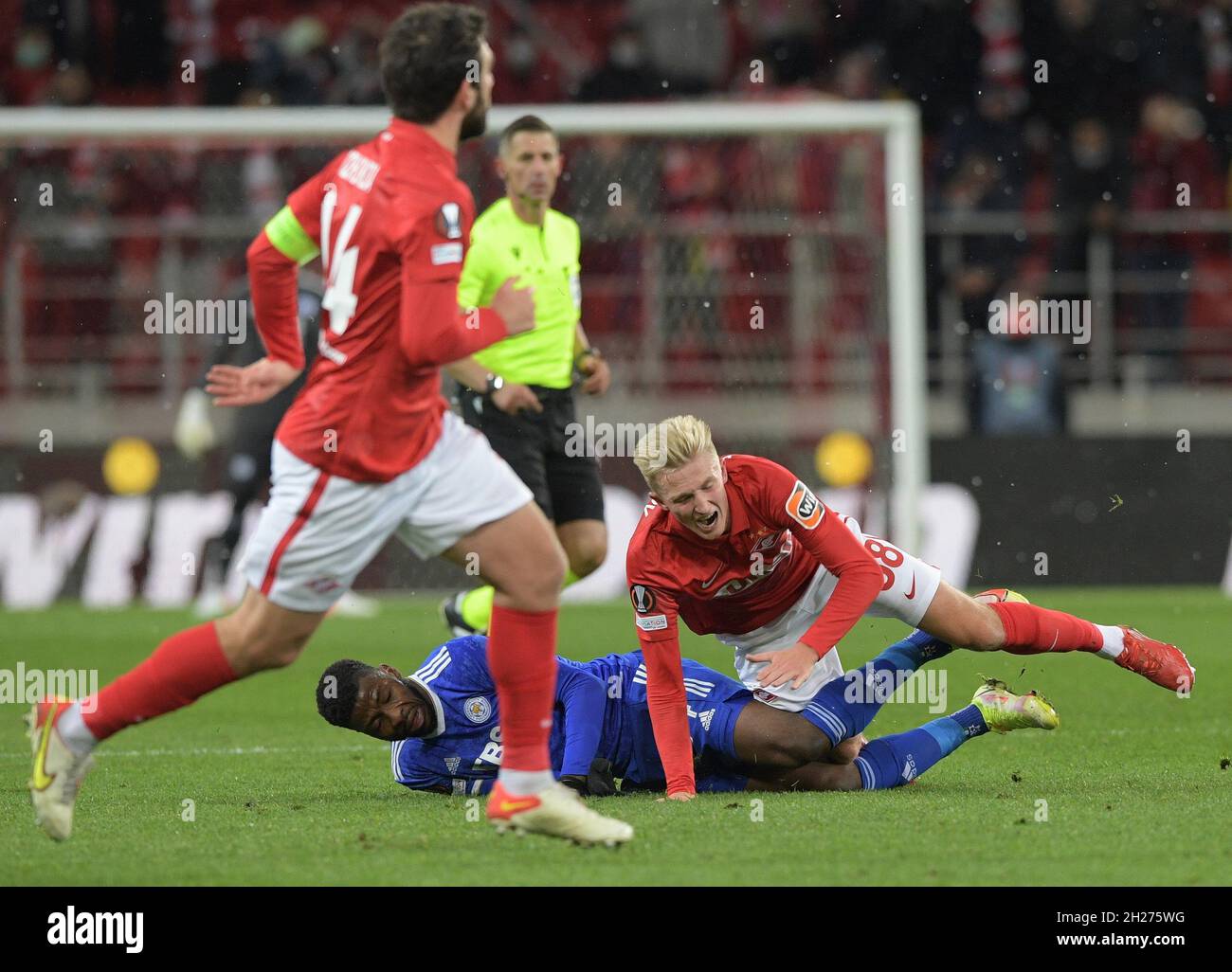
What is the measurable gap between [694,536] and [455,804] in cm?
103

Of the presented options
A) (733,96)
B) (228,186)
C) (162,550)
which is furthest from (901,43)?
(162,550)

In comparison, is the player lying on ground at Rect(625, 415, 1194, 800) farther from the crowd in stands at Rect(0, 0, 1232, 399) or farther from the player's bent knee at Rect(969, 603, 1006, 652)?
the crowd in stands at Rect(0, 0, 1232, 399)

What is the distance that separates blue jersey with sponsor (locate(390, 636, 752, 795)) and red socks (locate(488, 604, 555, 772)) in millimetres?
834

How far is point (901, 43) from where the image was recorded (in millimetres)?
16828

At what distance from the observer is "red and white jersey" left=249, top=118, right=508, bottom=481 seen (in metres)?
4.18

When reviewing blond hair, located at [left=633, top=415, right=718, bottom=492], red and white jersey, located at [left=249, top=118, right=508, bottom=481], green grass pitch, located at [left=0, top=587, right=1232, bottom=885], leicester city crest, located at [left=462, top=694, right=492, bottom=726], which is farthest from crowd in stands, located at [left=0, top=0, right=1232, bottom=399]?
red and white jersey, located at [left=249, top=118, right=508, bottom=481]

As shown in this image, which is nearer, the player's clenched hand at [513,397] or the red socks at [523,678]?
the red socks at [523,678]

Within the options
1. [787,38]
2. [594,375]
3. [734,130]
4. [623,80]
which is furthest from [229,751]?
[787,38]

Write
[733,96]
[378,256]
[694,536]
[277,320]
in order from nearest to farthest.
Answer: [378,256] < [277,320] < [694,536] < [733,96]

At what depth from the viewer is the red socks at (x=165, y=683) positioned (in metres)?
4.41

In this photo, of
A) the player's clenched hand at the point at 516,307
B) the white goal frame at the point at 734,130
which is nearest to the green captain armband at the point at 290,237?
the player's clenched hand at the point at 516,307

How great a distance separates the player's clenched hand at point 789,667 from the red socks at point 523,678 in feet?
2.34

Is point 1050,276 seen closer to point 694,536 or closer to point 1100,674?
point 1100,674

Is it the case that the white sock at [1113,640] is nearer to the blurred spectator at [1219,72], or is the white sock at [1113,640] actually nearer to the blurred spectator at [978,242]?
the blurred spectator at [978,242]
